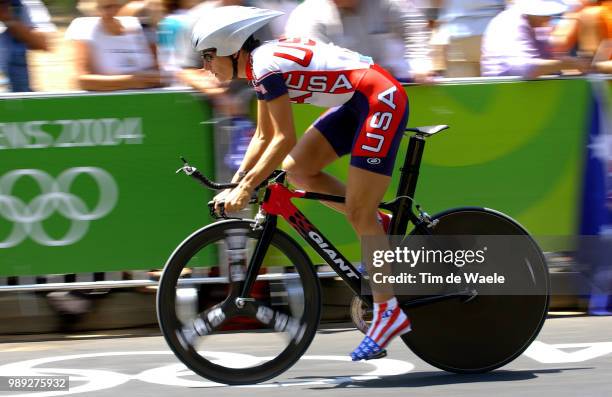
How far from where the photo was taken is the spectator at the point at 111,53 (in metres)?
7.38

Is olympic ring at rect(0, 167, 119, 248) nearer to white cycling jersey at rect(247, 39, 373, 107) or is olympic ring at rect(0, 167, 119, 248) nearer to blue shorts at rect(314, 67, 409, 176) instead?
white cycling jersey at rect(247, 39, 373, 107)

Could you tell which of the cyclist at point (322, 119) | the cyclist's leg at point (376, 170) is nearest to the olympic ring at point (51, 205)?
Answer: the cyclist at point (322, 119)

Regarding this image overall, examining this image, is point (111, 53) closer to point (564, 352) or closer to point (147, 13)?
point (147, 13)

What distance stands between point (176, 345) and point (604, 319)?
10.5ft

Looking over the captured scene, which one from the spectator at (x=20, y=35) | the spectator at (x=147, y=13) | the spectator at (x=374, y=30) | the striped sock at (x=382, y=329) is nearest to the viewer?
the striped sock at (x=382, y=329)

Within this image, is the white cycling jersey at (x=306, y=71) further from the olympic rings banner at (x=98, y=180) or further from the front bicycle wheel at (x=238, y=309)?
the olympic rings banner at (x=98, y=180)

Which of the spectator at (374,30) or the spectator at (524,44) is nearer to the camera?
the spectator at (374,30)

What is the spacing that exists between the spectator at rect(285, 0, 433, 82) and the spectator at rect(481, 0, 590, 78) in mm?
489

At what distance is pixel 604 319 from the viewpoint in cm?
742

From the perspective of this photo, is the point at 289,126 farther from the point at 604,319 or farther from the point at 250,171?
the point at 604,319

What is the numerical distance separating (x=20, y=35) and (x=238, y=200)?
3.09 m

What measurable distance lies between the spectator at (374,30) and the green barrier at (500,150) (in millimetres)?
230

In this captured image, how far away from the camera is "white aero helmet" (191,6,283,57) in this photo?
5.24 meters

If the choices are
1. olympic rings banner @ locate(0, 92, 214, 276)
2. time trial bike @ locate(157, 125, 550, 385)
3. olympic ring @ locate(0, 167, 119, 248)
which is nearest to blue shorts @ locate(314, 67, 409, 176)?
time trial bike @ locate(157, 125, 550, 385)
